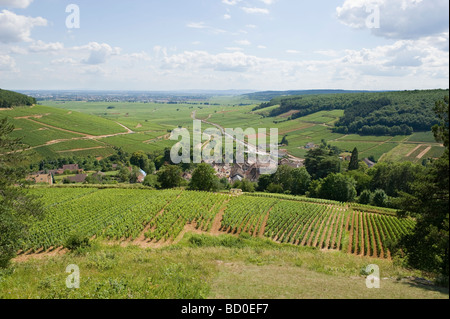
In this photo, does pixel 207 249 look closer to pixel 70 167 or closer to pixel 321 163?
pixel 321 163

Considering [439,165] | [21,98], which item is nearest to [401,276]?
[439,165]

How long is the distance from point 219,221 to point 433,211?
21.7 m

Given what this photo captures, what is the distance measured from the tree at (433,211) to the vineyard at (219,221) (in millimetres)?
8845

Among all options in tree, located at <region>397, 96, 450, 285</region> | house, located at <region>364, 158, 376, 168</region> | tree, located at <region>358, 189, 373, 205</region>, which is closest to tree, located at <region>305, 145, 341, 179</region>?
tree, located at <region>358, 189, 373, 205</region>

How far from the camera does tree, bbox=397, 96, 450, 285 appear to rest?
11125mm

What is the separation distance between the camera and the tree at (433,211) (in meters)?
11.1

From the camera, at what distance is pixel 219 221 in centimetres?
Answer: 3106

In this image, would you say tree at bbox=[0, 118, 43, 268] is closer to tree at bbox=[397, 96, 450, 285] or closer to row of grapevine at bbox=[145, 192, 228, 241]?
row of grapevine at bbox=[145, 192, 228, 241]

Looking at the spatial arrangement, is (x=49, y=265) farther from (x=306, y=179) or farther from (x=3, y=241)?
(x=306, y=179)

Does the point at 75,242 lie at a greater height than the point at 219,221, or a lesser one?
greater

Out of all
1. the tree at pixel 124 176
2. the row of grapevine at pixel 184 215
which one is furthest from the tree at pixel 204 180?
the tree at pixel 124 176

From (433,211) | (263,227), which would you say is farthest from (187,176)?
(433,211)
